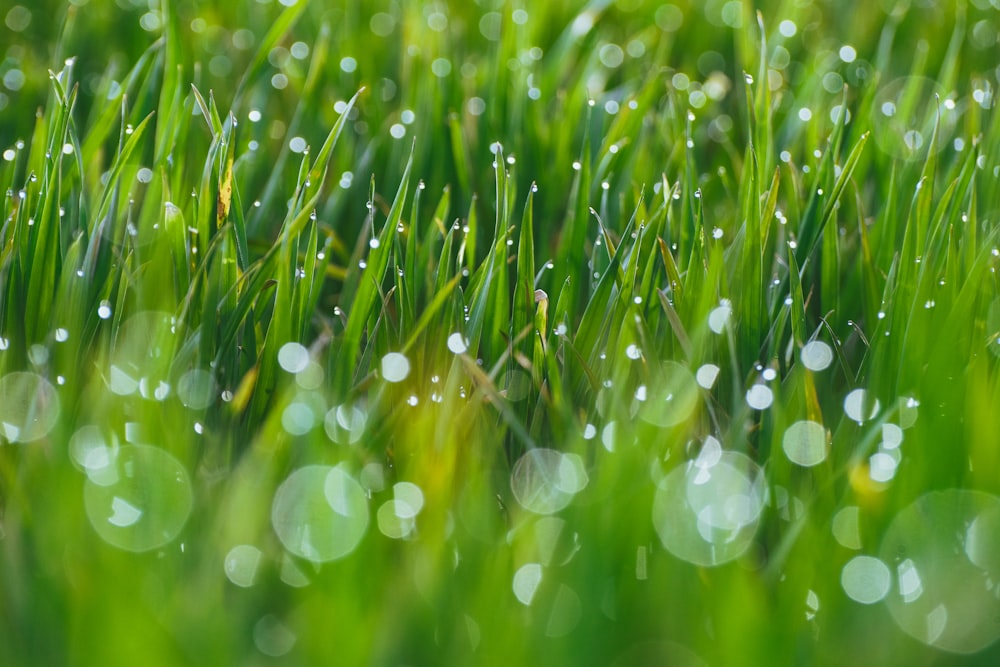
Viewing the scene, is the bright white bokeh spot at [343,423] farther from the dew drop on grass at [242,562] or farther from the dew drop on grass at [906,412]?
the dew drop on grass at [906,412]

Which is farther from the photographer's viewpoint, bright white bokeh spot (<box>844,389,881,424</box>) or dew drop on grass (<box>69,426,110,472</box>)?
bright white bokeh spot (<box>844,389,881,424</box>)

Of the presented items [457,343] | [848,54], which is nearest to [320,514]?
[457,343]

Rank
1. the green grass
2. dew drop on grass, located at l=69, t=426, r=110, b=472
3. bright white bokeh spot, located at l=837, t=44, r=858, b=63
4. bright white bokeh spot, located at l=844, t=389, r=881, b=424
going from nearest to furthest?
the green grass
dew drop on grass, located at l=69, t=426, r=110, b=472
bright white bokeh spot, located at l=844, t=389, r=881, b=424
bright white bokeh spot, located at l=837, t=44, r=858, b=63

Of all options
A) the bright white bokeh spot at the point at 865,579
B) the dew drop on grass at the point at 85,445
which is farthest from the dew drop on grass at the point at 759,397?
the dew drop on grass at the point at 85,445

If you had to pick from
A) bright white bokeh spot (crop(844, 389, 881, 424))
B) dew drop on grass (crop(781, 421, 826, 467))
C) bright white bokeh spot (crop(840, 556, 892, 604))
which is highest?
bright white bokeh spot (crop(840, 556, 892, 604))

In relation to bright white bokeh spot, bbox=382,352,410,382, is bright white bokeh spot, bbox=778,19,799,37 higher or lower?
higher

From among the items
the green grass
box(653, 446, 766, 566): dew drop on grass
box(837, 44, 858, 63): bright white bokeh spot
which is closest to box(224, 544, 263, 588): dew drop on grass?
the green grass

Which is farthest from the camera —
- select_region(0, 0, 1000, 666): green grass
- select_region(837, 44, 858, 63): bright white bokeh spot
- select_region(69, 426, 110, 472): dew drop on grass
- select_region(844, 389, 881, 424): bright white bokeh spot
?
select_region(837, 44, 858, 63): bright white bokeh spot

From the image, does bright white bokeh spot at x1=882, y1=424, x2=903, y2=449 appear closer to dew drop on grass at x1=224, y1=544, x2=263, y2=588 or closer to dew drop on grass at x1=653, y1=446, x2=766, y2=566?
dew drop on grass at x1=653, y1=446, x2=766, y2=566
